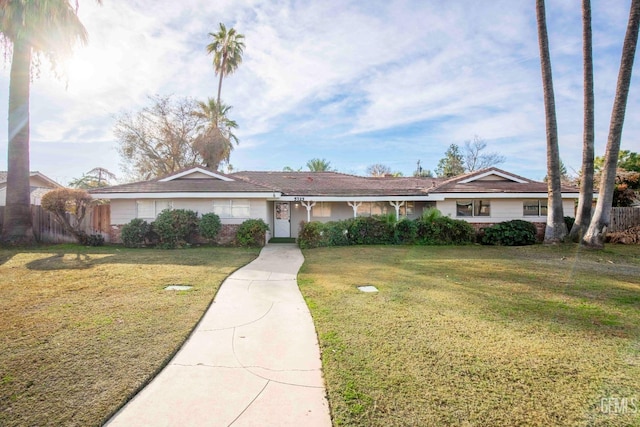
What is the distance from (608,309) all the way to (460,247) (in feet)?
25.3

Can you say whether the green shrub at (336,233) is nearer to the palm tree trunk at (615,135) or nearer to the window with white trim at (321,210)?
the window with white trim at (321,210)

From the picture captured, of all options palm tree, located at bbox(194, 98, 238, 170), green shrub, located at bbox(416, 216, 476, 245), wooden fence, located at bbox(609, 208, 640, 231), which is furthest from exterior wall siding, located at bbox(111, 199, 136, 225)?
wooden fence, located at bbox(609, 208, 640, 231)

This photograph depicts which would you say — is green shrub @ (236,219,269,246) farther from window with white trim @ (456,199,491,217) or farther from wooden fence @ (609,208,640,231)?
wooden fence @ (609,208,640,231)

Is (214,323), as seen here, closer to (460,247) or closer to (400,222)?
(400,222)

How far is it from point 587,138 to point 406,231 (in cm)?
772

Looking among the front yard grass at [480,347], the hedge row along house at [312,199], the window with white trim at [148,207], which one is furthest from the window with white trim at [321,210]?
the front yard grass at [480,347]

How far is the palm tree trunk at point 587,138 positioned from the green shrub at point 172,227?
16.1 m

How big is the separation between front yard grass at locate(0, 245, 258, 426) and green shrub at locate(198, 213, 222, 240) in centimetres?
482

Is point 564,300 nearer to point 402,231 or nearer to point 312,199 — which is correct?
point 402,231

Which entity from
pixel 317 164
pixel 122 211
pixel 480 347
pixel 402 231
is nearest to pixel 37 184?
pixel 122 211

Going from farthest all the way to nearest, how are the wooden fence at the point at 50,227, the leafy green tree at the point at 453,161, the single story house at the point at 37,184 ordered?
the leafy green tree at the point at 453,161 → the single story house at the point at 37,184 → the wooden fence at the point at 50,227

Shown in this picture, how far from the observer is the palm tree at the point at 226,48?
2361cm

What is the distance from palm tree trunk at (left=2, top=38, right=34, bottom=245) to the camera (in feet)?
38.1

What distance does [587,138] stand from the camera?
1123 cm
